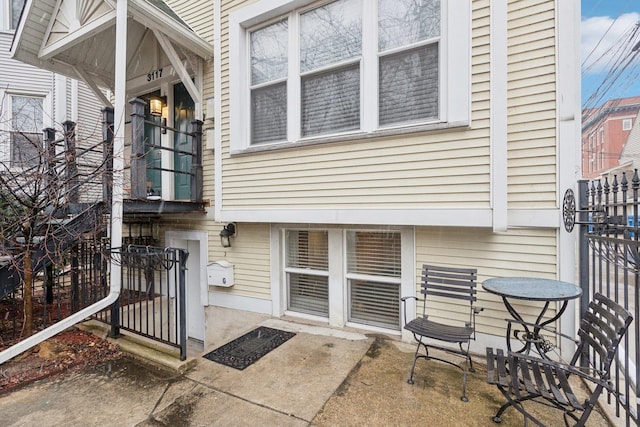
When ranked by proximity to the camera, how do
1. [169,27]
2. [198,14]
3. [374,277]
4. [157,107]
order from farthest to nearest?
[157,107] → [198,14] → [169,27] → [374,277]

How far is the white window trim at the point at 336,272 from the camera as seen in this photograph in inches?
156

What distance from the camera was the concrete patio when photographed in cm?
252

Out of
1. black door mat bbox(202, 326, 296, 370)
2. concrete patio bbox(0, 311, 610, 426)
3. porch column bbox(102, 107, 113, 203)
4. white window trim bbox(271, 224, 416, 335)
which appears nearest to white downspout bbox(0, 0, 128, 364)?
porch column bbox(102, 107, 113, 203)

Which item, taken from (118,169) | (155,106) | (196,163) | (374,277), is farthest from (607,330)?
(155,106)

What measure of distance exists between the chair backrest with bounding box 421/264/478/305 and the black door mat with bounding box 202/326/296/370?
1922mm

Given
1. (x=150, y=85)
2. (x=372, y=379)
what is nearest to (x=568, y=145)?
(x=372, y=379)

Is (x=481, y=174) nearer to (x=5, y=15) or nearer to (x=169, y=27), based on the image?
(x=169, y=27)

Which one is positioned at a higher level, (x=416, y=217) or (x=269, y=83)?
(x=269, y=83)

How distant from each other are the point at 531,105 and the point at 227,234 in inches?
179

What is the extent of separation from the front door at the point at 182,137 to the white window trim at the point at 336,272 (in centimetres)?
238

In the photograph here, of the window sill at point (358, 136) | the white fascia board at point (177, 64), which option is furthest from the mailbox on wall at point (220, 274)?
the white fascia board at point (177, 64)

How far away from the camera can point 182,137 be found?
20.3 feet

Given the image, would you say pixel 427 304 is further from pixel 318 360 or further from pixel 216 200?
pixel 216 200

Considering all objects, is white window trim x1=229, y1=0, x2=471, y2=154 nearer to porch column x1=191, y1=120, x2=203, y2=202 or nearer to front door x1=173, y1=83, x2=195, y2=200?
porch column x1=191, y1=120, x2=203, y2=202
